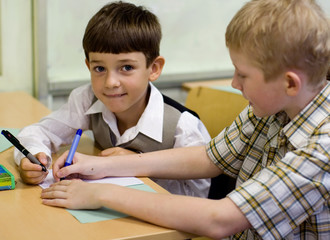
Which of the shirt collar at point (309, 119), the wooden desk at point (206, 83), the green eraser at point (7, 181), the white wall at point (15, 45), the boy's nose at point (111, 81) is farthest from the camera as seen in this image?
the wooden desk at point (206, 83)

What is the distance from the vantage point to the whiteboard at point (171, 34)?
228 centimetres

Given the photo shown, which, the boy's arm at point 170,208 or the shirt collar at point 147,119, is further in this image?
the shirt collar at point 147,119

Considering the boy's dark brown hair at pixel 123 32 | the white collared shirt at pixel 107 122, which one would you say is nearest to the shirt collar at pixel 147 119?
the white collared shirt at pixel 107 122

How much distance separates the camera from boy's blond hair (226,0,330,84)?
1.01 meters

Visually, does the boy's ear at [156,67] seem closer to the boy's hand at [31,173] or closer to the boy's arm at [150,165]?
the boy's arm at [150,165]

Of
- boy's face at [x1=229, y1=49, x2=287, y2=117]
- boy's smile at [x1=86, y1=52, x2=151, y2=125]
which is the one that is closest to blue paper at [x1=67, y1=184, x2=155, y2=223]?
boy's face at [x1=229, y1=49, x2=287, y2=117]

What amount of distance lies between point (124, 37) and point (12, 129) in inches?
20.7

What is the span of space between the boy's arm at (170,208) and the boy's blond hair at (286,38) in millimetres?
294

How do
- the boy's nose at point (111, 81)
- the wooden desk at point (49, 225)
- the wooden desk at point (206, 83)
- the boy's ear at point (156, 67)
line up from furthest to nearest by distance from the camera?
1. the wooden desk at point (206, 83)
2. the boy's ear at point (156, 67)
3. the boy's nose at point (111, 81)
4. the wooden desk at point (49, 225)

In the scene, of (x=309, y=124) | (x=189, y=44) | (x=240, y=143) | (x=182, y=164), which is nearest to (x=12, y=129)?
→ (x=182, y=164)

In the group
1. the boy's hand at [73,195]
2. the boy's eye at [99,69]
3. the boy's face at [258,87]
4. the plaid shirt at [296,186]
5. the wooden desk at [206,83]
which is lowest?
the wooden desk at [206,83]

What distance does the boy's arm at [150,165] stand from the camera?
1266 millimetres

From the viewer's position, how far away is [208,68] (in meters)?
2.80

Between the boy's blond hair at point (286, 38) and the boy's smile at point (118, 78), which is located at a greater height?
the boy's blond hair at point (286, 38)
